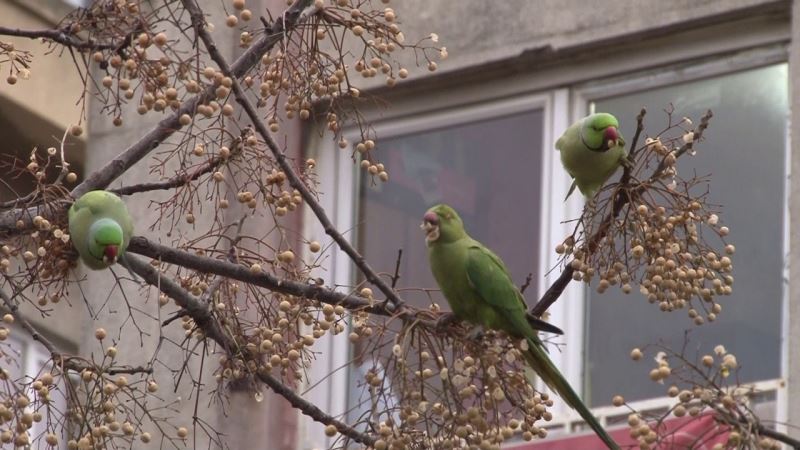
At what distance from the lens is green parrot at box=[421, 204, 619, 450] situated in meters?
4.55

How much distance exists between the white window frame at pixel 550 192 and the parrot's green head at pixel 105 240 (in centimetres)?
265

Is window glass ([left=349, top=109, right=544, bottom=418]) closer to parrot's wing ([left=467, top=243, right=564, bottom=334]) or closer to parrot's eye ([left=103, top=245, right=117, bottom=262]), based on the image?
parrot's wing ([left=467, top=243, right=564, bottom=334])

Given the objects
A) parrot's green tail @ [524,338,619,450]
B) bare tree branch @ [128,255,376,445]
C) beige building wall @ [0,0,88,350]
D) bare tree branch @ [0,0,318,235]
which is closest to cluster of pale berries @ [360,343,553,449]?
parrot's green tail @ [524,338,619,450]

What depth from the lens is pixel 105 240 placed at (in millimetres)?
4508

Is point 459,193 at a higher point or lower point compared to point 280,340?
higher

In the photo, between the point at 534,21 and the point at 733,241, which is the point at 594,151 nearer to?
the point at 733,241

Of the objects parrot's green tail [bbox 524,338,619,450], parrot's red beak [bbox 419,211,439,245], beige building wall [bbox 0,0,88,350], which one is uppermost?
beige building wall [bbox 0,0,88,350]

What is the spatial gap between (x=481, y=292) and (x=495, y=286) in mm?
46

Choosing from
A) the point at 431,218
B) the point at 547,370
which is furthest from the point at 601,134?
the point at 547,370

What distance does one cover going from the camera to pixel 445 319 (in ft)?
14.3

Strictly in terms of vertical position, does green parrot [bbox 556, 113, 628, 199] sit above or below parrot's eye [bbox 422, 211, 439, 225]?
above

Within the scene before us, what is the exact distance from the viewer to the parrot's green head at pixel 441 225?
4.66 m

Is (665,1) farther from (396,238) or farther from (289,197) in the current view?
(289,197)

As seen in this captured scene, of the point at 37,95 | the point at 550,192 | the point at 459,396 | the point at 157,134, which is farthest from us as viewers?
the point at 37,95
